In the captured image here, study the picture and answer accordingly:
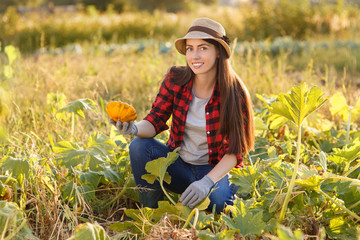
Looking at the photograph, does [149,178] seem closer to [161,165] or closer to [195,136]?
[161,165]

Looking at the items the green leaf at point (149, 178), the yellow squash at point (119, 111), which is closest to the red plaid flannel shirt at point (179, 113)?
the yellow squash at point (119, 111)

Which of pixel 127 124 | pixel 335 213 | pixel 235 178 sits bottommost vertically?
pixel 335 213

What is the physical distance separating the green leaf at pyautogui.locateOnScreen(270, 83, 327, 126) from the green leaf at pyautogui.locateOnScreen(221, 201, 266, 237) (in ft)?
1.16

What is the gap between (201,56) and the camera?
6.03 feet

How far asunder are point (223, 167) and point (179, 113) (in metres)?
0.39

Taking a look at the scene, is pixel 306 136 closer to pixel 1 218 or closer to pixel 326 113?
pixel 326 113

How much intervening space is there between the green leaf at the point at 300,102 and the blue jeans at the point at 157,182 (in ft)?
1.85

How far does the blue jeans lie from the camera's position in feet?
5.99

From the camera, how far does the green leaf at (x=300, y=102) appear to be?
1.31 meters

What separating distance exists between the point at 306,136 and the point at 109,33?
7187 mm

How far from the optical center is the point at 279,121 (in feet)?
6.75

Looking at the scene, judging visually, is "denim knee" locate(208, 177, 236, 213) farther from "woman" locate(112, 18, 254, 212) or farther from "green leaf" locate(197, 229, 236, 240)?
"green leaf" locate(197, 229, 236, 240)

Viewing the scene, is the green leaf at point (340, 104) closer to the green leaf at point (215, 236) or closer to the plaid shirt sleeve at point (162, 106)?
the plaid shirt sleeve at point (162, 106)

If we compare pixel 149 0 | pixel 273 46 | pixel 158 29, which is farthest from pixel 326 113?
pixel 149 0
